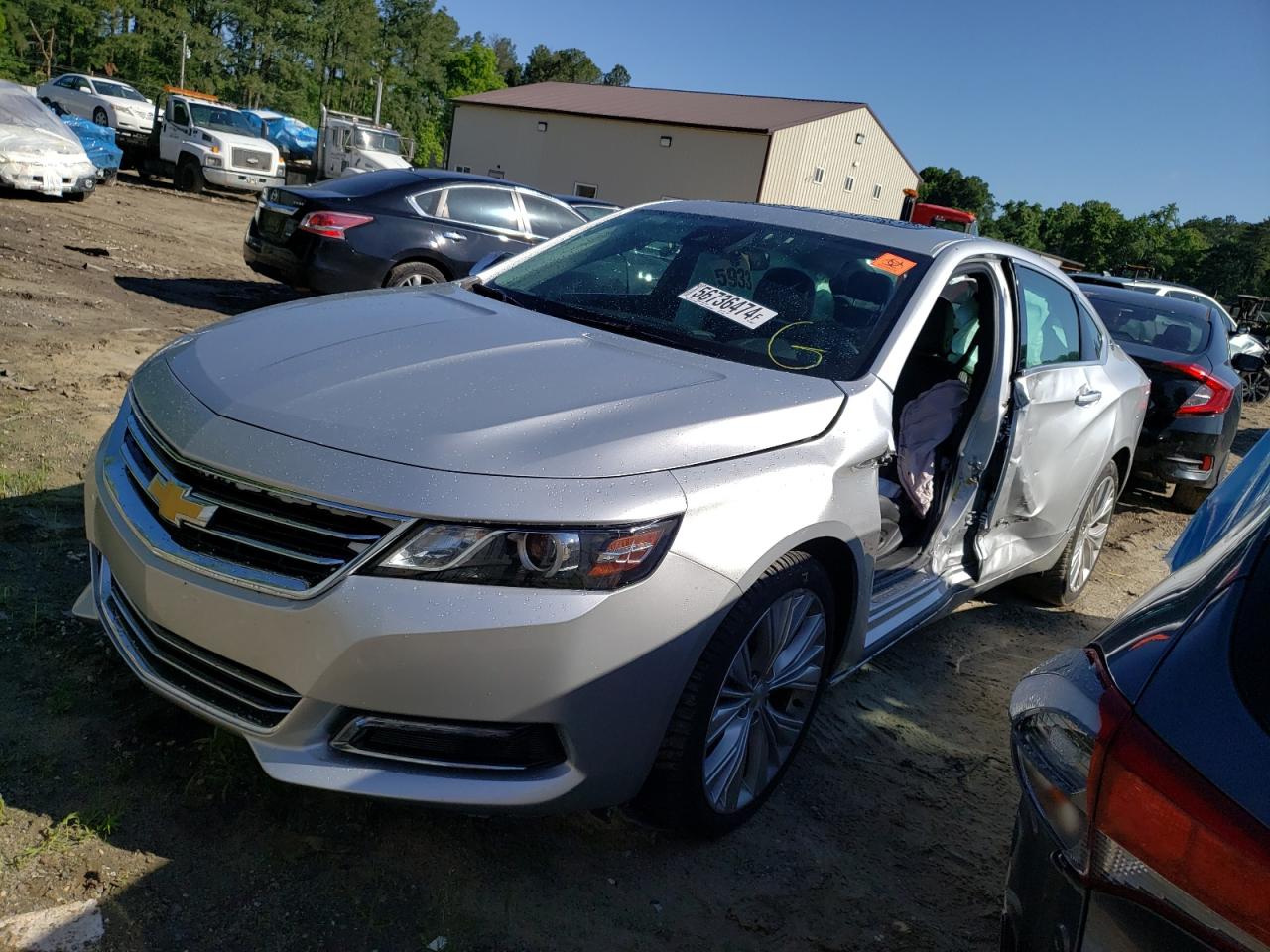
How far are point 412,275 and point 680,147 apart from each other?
87.5ft

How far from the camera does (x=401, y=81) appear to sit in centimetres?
5838

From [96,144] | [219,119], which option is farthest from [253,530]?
[219,119]

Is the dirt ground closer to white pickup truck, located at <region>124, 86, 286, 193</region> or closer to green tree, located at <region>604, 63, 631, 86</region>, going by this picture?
white pickup truck, located at <region>124, 86, 286, 193</region>

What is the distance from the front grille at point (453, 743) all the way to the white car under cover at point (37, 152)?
14.2m

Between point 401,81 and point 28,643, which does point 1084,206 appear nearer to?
point 401,81

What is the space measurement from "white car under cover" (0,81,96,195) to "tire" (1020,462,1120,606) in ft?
45.4

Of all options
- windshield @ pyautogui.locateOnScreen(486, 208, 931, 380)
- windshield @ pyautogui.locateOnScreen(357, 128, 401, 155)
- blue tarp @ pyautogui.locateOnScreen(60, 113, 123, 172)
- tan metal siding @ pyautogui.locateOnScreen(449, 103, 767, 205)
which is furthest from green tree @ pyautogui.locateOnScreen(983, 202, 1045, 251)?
windshield @ pyautogui.locateOnScreen(486, 208, 931, 380)

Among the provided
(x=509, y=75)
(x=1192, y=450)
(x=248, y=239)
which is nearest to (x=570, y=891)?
(x=1192, y=450)

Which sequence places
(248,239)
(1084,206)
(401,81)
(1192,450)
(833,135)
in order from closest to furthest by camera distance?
(1192,450) → (248,239) → (833,135) → (401,81) → (1084,206)

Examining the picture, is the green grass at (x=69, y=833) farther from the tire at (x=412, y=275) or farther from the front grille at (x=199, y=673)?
the tire at (x=412, y=275)

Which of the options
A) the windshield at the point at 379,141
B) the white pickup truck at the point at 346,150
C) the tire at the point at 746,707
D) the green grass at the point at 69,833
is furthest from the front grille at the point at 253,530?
the windshield at the point at 379,141

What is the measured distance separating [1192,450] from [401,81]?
59031 millimetres

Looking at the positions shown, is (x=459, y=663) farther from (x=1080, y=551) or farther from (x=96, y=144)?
(x=96, y=144)

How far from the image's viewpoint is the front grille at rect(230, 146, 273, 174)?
20.3m
